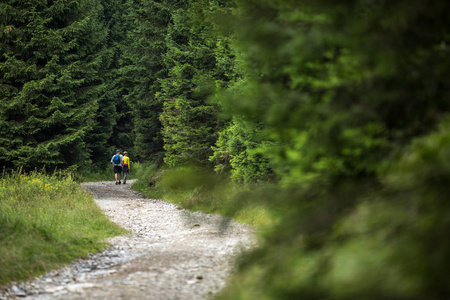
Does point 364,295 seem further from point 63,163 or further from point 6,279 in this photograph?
point 63,163

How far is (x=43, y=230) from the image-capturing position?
790 cm

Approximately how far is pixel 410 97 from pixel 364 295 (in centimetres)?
130

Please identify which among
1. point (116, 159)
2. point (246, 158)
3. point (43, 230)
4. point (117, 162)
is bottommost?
point (43, 230)

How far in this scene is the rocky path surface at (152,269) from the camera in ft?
17.9

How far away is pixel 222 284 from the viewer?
571 cm

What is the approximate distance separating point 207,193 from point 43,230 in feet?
10.9

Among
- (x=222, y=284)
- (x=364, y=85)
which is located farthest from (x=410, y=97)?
(x=222, y=284)

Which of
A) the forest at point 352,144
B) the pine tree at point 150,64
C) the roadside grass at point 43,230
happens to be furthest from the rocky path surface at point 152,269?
the pine tree at point 150,64

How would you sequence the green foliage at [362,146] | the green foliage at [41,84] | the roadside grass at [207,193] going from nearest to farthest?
the green foliage at [362,146] → the roadside grass at [207,193] → the green foliage at [41,84]

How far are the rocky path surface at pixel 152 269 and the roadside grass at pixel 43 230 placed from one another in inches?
9.9

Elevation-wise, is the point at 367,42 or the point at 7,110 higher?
the point at 7,110

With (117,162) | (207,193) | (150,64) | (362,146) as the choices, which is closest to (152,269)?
(207,193)

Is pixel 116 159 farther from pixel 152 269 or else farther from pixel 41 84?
pixel 152 269

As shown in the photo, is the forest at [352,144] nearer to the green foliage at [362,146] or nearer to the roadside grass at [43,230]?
the green foliage at [362,146]
